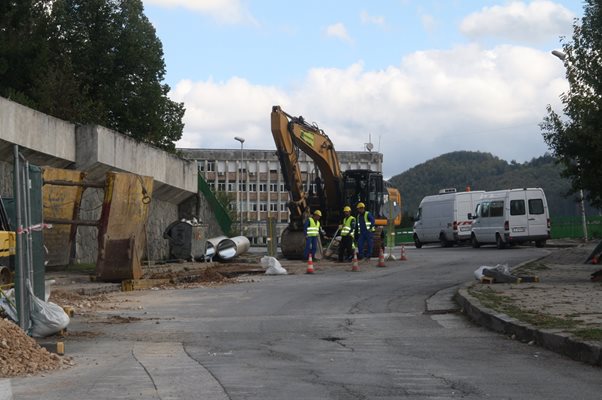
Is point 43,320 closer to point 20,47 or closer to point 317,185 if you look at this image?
point 317,185

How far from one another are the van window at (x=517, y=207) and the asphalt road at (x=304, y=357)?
22.7m

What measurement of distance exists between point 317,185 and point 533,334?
77.1 feet

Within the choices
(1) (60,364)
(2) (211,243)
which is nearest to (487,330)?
(1) (60,364)

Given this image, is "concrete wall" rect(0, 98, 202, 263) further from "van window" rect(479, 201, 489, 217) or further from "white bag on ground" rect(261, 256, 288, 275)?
"van window" rect(479, 201, 489, 217)

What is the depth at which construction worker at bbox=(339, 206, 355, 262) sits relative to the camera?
28.0 m

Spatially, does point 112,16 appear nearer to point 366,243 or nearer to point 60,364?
point 366,243

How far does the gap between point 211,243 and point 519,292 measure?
16775mm

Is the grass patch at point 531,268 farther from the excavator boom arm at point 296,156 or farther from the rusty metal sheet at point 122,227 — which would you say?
the excavator boom arm at point 296,156

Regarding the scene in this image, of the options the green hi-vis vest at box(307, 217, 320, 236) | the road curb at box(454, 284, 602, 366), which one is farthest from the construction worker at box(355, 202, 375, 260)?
the road curb at box(454, 284, 602, 366)

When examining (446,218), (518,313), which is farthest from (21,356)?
(446,218)

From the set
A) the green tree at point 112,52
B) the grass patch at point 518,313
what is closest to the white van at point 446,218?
the green tree at point 112,52

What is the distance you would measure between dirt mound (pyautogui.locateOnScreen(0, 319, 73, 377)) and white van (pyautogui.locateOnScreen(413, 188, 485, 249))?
35.2 meters

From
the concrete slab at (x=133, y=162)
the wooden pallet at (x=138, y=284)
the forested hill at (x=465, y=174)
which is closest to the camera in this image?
the wooden pallet at (x=138, y=284)

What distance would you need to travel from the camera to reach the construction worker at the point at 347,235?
2803 cm
